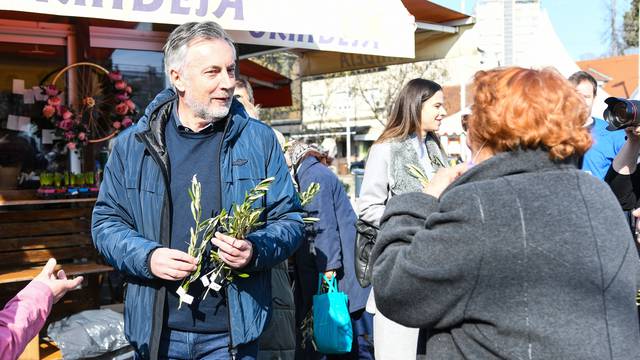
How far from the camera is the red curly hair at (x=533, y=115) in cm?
182

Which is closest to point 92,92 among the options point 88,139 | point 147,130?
point 88,139

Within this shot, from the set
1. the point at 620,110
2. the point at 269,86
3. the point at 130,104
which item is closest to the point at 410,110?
the point at 620,110

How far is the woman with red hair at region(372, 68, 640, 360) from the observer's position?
5.74 ft

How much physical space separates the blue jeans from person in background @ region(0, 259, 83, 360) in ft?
1.65

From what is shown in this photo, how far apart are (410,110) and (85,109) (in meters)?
3.37

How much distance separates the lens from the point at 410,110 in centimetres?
412

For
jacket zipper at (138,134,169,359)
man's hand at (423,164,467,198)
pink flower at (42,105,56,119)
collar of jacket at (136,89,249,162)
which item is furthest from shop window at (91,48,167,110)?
man's hand at (423,164,467,198)

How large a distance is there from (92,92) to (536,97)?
5.19 meters

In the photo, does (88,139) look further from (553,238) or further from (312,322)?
(553,238)

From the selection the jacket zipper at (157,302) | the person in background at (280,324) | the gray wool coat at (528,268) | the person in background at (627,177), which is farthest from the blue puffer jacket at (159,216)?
Result: the person in background at (627,177)

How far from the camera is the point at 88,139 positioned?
6.11 meters

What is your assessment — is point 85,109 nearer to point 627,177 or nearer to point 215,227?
point 215,227

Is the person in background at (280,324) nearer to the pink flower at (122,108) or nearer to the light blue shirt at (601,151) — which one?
the light blue shirt at (601,151)

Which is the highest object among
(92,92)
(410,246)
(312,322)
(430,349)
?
(92,92)
